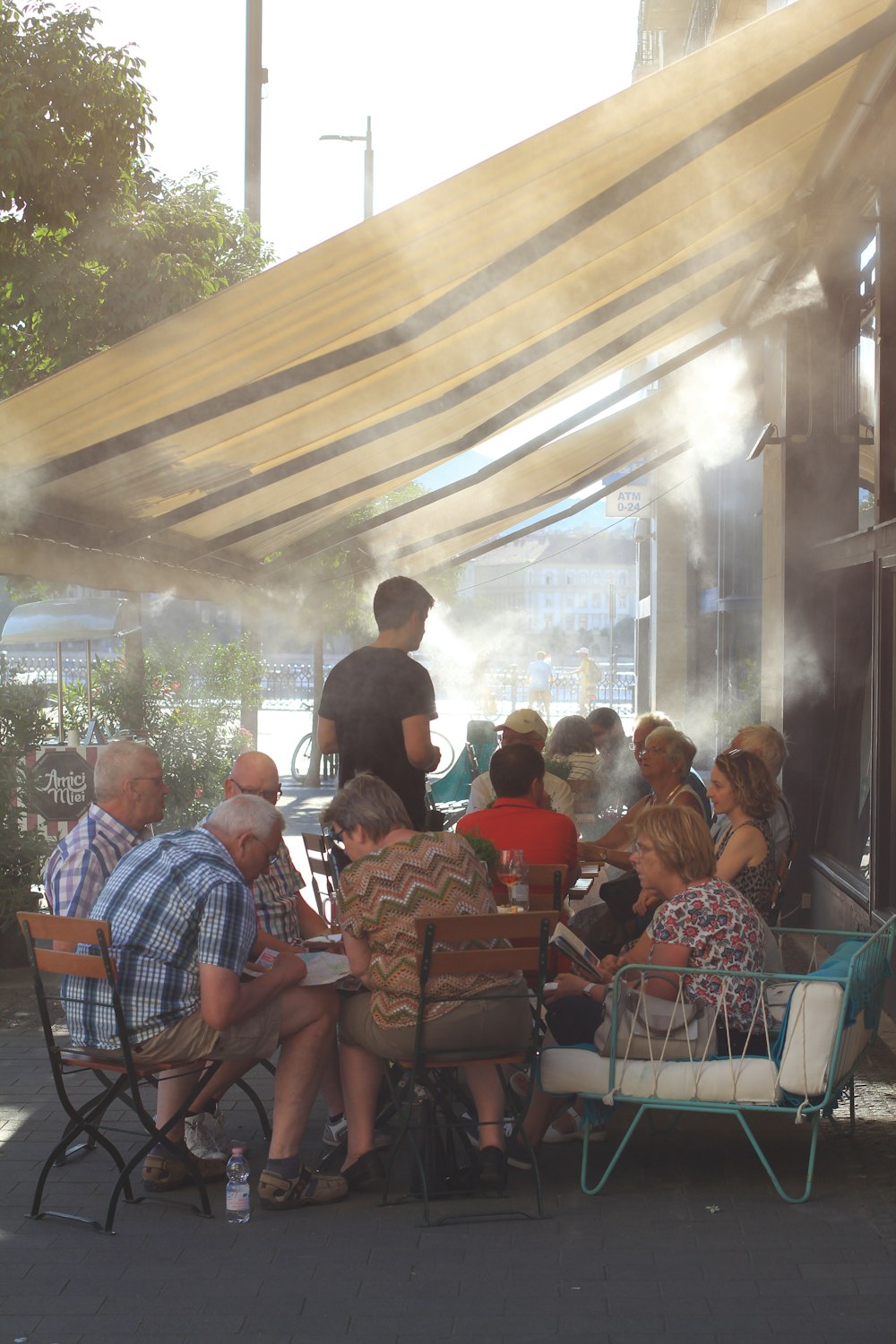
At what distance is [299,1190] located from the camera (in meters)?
4.19

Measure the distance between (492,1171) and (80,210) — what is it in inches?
307

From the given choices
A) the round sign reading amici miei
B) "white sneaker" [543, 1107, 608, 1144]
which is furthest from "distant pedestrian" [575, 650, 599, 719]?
"white sneaker" [543, 1107, 608, 1144]

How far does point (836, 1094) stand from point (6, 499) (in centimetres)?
375

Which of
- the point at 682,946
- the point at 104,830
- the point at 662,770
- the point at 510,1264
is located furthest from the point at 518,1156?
the point at 662,770

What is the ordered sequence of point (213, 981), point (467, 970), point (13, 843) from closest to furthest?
point (213, 981), point (467, 970), point (13, 843)

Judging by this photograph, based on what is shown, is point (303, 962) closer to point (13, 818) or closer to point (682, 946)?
point (682, 946)

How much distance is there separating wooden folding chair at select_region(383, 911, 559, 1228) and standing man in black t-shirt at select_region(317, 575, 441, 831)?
1.39 metres

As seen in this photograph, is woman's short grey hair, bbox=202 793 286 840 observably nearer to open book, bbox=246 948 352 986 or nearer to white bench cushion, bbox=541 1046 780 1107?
open book, bbox=246 948 352 986

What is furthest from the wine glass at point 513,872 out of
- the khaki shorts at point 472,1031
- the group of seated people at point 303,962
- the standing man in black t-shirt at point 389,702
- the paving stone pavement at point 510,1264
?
the paving stone pavement at point 510,1264

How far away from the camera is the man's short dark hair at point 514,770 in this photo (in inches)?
211

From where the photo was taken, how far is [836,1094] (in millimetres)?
4363

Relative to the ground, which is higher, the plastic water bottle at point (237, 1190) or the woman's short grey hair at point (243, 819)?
the woman's short grey hair at point (243, 819)

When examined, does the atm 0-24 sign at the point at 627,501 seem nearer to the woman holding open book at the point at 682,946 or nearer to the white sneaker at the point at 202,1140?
the woman holding open book at the point at 682,946

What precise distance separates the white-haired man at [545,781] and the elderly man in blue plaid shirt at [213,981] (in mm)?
2430
